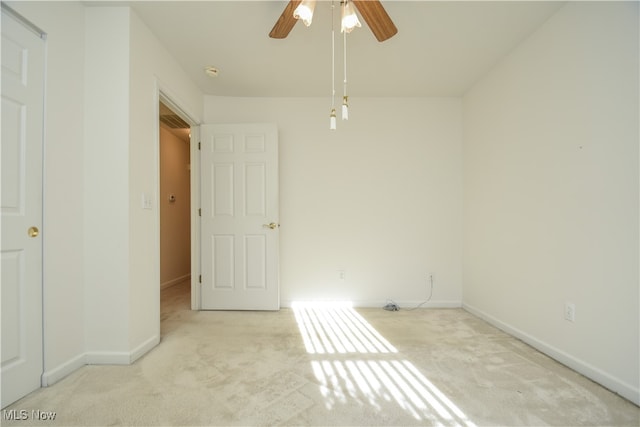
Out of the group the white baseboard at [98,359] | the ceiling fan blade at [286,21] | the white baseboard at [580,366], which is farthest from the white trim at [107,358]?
the white baseboard at [580,366]

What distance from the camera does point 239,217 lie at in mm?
3080

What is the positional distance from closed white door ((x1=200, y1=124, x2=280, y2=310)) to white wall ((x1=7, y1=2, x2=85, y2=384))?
1.26 metres

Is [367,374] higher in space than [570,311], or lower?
lower

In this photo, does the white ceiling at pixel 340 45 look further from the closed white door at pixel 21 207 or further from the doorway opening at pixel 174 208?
the doorway opening at pixel 174 208

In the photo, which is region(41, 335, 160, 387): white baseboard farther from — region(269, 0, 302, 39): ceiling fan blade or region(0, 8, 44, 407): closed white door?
region(269, 0, 302, 39): ceiling fan blade

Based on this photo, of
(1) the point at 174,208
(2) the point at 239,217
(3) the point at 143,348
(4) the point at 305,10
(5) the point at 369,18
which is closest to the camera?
(4) the point at 305,10

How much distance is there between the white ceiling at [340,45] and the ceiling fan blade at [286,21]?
0.99ft

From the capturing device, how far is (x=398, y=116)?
3.27m

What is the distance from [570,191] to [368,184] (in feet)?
5.89

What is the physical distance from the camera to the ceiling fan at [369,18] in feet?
4.87

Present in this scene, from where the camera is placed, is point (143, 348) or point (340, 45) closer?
point (143, 348)

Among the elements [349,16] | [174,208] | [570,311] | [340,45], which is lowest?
[570,311]

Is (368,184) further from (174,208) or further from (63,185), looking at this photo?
(174,208)

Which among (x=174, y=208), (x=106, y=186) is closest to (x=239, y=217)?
(x=106, y=186)
